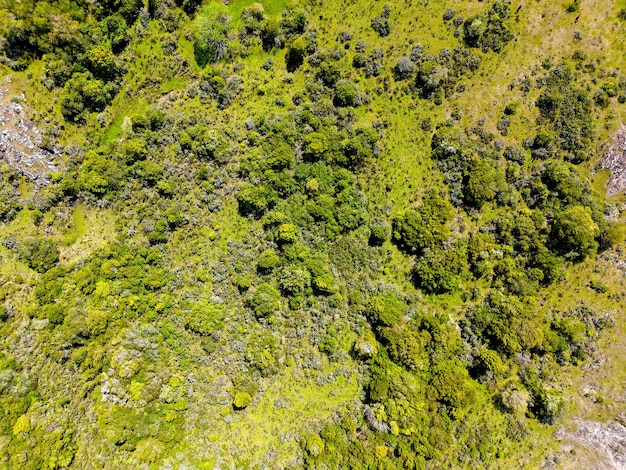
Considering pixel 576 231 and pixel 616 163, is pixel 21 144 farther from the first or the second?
pixel 616 163

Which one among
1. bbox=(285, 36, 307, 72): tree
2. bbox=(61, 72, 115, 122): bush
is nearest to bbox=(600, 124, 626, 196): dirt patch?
bbox=(285, 36, 307, 72): tree

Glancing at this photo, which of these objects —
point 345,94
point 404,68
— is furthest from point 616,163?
point 345,94

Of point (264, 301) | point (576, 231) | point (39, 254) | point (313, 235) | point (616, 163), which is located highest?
point (616, 163)

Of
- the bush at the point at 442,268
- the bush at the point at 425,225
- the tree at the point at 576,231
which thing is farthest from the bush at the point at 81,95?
the tree at the point at 576,231

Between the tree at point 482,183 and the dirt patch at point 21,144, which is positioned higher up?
the tree at point 482,183

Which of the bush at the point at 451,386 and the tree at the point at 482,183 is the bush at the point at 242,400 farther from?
the tree at the point at 482,183
